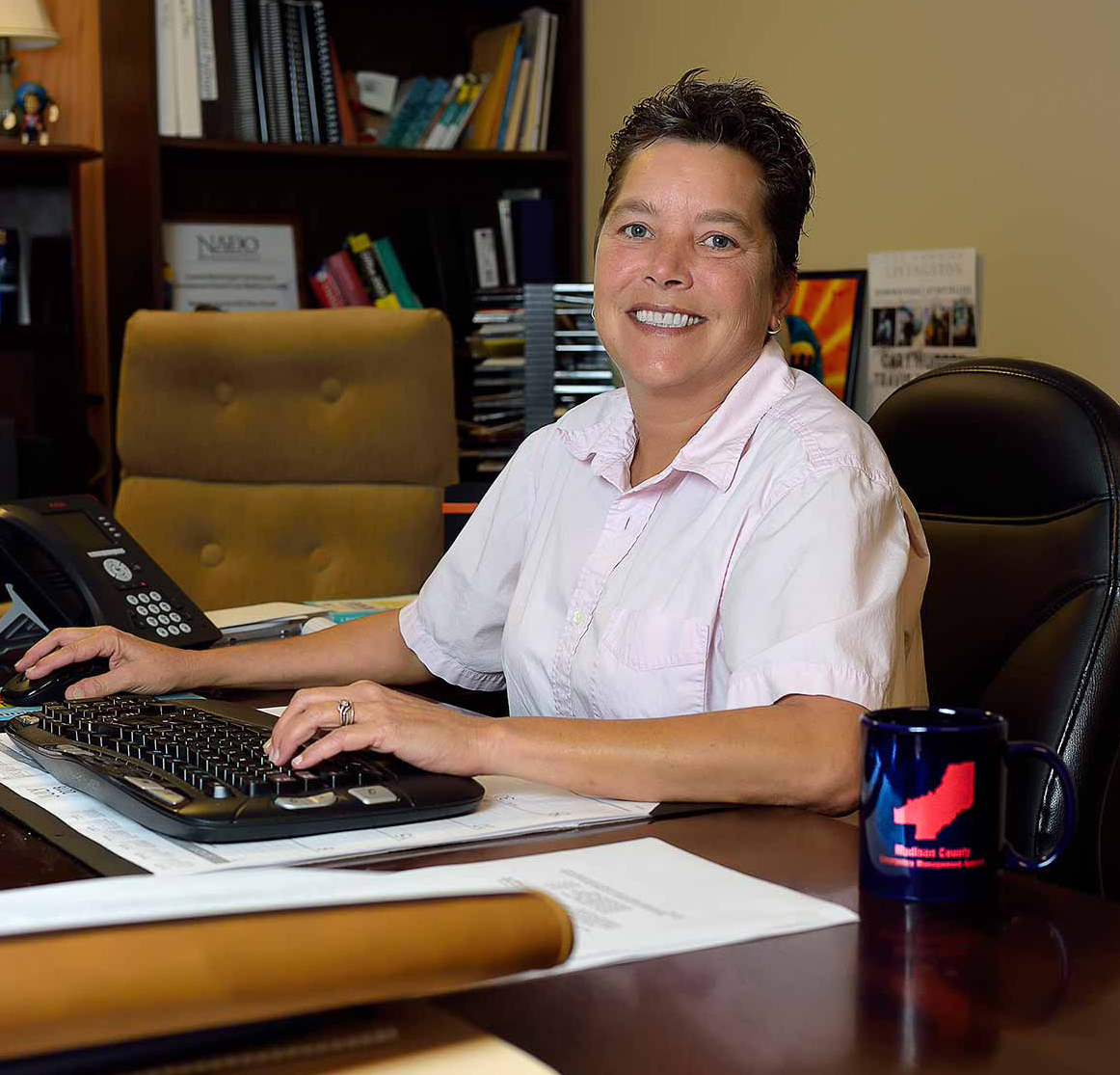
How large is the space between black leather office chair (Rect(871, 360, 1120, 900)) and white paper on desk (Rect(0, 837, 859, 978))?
0.49 m

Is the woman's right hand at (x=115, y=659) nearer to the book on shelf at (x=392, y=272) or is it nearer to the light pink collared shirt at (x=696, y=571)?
the light pink collared shirt at (x=696, y=571)

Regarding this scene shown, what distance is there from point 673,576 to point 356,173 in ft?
8.48

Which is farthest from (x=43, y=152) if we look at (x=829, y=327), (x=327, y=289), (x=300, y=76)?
(x=829, y=327)

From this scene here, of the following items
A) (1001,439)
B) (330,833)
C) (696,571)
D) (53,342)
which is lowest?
(330,833)

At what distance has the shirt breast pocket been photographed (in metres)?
1.28

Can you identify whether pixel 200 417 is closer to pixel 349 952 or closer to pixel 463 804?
pixel 463 804

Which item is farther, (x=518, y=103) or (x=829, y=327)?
(x=518, y=103)

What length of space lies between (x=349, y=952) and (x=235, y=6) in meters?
3.12

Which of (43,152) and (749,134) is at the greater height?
(43,152)

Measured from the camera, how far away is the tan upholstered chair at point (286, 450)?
241 centimetres

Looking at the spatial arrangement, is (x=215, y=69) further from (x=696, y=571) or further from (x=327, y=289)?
(x=696, y=571)

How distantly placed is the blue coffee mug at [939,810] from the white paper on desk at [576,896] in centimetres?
4

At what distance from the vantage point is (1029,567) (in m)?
1.35

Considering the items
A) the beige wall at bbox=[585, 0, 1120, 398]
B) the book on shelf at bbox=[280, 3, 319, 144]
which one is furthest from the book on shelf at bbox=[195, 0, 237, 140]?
the beige wall at bbox=[585, 0, 1120, 398]
